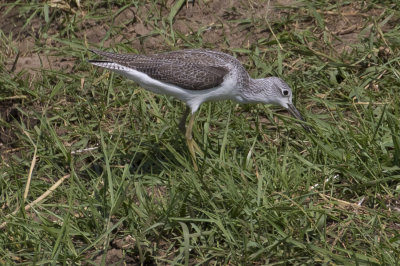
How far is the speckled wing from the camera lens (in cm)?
648

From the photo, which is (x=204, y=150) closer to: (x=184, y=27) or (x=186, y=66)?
(x=186, y=66)

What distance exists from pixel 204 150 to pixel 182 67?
0.86m

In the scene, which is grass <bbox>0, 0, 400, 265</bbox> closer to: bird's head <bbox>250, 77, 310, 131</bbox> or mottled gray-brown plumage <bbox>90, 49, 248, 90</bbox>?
bird's head <bbox>250, 77, 310, 131</bbox>

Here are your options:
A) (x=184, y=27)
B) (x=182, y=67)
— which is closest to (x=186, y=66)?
(x=182, y=67)

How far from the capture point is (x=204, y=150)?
22.2 ft

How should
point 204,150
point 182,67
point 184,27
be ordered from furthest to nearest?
point 184,27
point 204,150
point 182,67

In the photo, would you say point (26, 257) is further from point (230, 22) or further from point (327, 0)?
point (327, 0)

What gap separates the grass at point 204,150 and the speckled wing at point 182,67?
486 mm

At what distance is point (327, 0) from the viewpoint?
8.40 metres

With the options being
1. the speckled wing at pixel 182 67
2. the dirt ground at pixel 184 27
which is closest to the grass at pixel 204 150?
the dirt ground at pixel 184 27

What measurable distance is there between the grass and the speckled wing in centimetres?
49

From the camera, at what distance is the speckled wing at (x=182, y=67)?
21.3 ft

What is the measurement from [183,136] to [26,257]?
2146 millimetres

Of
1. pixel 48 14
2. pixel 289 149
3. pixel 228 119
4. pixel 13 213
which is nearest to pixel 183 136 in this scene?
pixel 228 119
